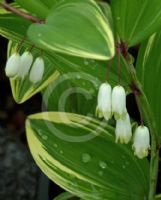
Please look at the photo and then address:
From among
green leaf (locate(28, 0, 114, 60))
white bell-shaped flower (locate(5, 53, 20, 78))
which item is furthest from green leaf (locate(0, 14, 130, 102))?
green leaf (locate(28, 0, 114, 60))

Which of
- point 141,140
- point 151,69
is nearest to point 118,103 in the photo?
point 141,140

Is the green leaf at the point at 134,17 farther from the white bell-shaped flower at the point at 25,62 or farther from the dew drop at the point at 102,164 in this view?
the dew drop at the point at 102,164

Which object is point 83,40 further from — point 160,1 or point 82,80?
point 82,80

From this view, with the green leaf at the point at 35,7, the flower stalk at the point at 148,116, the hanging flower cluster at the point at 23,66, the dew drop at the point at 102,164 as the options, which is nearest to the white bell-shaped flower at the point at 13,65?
the hanging flower cluster at the point at 23,66

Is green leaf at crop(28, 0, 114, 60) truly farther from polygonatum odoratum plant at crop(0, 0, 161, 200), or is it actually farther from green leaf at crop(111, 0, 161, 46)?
green leaf at crop(111, 0, 161, 46)

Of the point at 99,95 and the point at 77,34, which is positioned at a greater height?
the point at 77,34

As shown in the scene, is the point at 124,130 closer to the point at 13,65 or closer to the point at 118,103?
the point at 118,103

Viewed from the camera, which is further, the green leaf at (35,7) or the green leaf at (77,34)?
the green leaf at (35,7)
